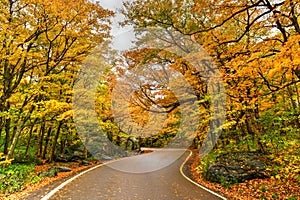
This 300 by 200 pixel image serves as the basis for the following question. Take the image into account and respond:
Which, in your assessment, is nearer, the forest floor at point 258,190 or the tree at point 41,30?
the forest floor at point 258,190

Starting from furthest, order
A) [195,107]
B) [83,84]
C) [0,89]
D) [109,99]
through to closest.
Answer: [109,99], [83,84], [195,107], [0,89]

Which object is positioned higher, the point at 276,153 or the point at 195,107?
the point at 195,107

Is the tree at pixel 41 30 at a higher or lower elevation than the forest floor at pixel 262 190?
higher

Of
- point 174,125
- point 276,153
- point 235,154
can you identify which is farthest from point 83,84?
point 174,125

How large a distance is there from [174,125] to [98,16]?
76.6 feet

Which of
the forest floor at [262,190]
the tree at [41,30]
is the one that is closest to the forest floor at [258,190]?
the forest floor at [262,190]

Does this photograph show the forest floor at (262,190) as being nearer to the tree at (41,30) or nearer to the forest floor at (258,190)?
the forest floor at (258,190)

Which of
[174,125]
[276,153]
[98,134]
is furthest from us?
[174,125]

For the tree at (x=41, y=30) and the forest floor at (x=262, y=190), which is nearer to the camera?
the forest floor at (x=262, y=190)

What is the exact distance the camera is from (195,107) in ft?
50.5

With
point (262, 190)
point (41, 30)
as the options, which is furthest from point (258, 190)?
point (41, 30)

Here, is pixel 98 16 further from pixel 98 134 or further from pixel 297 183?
pixel 98 134

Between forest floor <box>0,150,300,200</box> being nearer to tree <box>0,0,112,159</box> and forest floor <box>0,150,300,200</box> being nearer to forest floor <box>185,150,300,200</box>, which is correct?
forest floor <box>185,150,300,200</box>

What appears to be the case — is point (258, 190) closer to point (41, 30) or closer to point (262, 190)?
point (262, 190)
